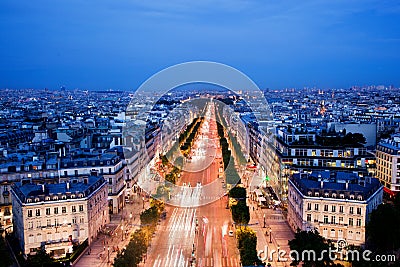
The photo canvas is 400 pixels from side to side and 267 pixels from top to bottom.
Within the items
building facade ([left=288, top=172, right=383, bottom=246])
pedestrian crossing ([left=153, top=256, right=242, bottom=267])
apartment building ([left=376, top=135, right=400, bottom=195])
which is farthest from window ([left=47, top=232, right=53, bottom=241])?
apartment building ([left=376, top=135, right=400, bottom=195])

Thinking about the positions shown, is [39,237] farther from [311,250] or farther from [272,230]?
[311,250]

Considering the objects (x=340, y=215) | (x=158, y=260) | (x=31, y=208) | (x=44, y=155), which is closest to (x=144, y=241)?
(x=158, y=260)

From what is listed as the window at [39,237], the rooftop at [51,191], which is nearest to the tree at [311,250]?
the rooftop at [51,191]

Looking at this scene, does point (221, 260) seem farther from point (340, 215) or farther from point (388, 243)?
point (388, 243)

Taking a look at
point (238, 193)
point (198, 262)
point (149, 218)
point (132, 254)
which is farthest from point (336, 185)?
point (132, 254)

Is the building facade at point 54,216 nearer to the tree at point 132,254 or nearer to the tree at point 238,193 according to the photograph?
the tree at point 132,254
